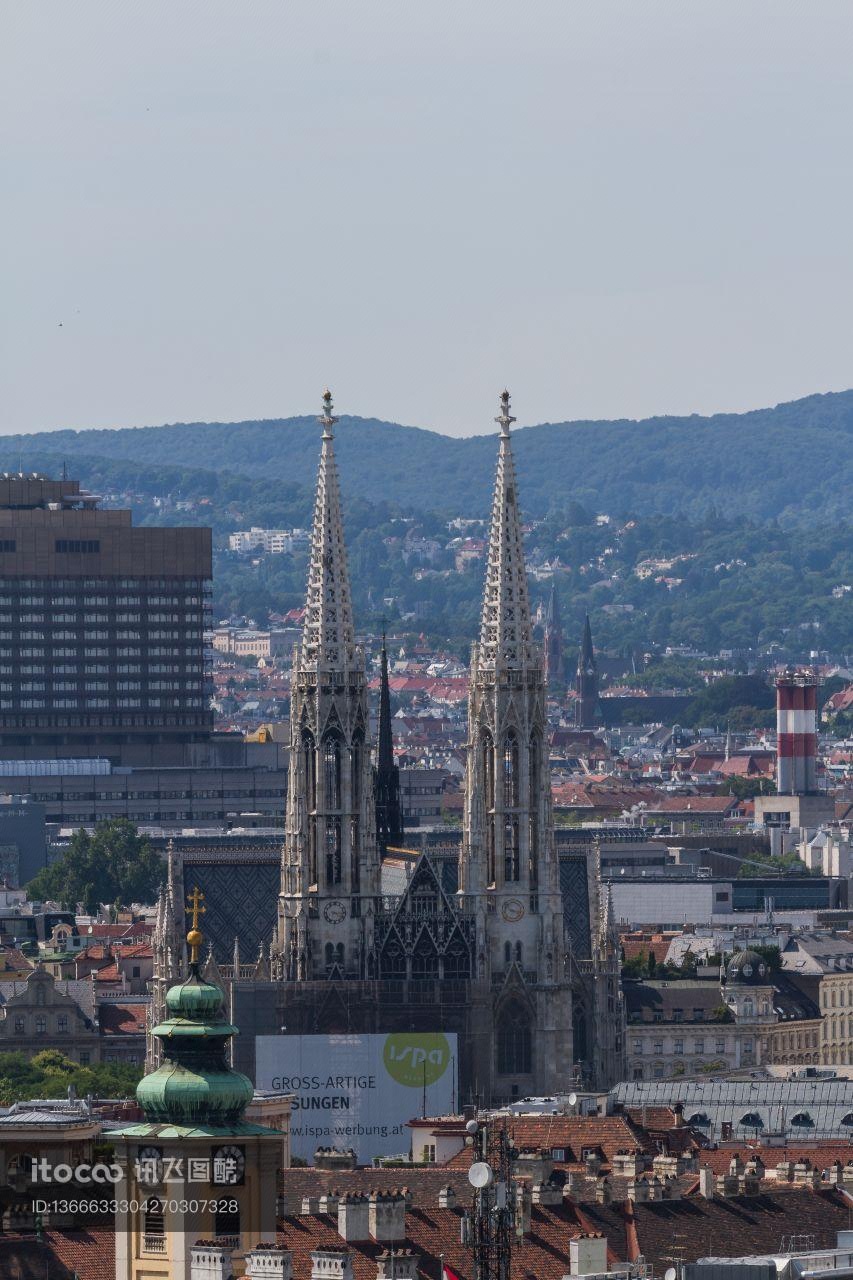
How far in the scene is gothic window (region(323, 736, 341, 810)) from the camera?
5915 inches

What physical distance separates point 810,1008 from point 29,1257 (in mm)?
105927

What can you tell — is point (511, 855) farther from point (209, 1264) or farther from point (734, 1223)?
point (209, 1264)

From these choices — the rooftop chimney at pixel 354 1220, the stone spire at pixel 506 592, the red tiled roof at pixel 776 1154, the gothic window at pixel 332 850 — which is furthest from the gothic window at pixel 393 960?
the rooftop chimney at pixel 354 1220

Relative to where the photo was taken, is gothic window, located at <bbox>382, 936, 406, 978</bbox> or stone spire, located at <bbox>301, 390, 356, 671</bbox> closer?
stone spire, located at <bbox>301, 390, 356, 671</bbox>

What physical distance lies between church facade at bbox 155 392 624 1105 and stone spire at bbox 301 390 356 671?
52 millimetres

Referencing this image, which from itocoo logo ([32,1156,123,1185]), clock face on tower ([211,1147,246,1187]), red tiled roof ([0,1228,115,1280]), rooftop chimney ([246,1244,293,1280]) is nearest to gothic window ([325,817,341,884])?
itocoo logo ([32,1156,123,1185])

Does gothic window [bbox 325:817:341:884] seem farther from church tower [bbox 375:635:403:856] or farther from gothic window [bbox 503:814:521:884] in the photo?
church tower [bbox 375:635:403:856]

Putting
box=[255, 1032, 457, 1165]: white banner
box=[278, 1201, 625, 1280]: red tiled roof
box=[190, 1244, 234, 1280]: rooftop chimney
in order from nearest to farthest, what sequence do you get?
1. box=[190, 1244, 234, 1280]: rooftop chimney
2. box=[278, 1201, 625, 1280]: red tiled roof
3. box=[255, 1032, 457, 1165]: white banner

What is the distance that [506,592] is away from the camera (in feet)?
508

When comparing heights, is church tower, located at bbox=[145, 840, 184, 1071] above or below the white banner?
above

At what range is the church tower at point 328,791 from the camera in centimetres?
15038

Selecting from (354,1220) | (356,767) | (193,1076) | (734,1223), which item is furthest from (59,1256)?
(356,767)

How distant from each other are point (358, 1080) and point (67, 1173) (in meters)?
69.1

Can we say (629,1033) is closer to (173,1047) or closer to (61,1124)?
(61,1124)
